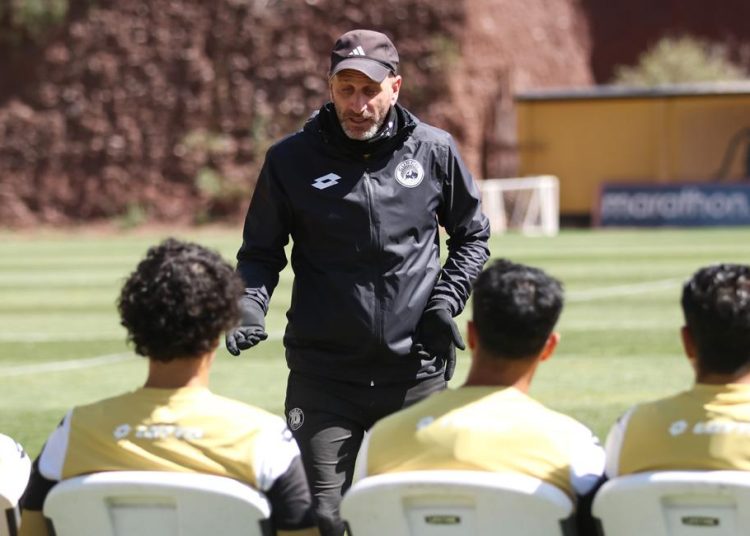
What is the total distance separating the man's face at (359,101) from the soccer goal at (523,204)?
83.2 ft

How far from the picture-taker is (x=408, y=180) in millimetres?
5246

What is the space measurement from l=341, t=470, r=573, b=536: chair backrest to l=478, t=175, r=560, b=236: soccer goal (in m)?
27.1

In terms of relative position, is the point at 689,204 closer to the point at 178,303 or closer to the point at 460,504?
the point at 178,303

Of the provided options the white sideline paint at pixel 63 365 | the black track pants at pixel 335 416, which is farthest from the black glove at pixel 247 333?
the white sideline paint at pixel 63 365

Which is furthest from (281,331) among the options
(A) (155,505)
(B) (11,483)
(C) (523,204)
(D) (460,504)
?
(C) (523,204)

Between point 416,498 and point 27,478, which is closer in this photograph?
point 416,498

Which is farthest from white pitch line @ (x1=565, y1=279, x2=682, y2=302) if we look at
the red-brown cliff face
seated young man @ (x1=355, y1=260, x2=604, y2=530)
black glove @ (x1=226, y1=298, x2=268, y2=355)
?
the red-brown cliff face

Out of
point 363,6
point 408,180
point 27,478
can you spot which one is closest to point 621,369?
point 408,180

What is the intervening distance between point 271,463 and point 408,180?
1.82 meters

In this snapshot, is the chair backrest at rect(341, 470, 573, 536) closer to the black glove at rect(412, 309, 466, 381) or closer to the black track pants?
the black track pants

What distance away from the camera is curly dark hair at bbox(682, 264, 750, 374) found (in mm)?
3627

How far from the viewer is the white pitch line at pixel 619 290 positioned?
1655 cm

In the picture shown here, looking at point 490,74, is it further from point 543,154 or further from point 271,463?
point 271,463

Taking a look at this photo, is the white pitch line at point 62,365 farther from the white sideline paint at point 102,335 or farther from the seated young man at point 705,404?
the seated young man at point 705,404
